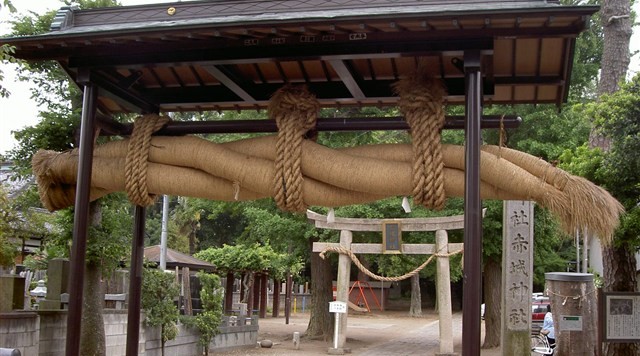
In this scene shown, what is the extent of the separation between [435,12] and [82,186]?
8.48 ft

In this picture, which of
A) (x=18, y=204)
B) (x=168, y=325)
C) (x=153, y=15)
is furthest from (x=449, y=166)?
(x=168, y=325)

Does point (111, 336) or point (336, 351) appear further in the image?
point (336, 351)

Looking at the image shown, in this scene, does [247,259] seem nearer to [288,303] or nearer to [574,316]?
[288,303]

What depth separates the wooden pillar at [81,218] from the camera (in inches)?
174

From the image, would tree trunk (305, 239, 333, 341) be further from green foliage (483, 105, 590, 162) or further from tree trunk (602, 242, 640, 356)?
tree trunk (602, 242, 640, 356)

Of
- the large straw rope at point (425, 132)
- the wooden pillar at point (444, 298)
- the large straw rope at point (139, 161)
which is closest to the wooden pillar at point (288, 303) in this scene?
the wooden pillar at point (444, 298)

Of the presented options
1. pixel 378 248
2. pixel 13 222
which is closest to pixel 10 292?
pixel 13 222

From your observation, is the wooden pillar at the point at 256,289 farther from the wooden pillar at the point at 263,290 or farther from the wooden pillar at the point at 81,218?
the wooden pillar at the point at 81,218

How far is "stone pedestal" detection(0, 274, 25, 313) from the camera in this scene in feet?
31.9

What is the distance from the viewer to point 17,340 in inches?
384

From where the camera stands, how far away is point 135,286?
220 inches

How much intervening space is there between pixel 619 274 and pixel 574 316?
2.96 ft

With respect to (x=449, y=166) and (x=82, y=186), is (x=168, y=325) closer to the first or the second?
(x=82, y=186)

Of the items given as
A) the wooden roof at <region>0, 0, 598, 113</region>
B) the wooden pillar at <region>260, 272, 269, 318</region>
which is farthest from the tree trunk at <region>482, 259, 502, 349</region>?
the wooden roof at <region>0, 0, 598, 113</region>
